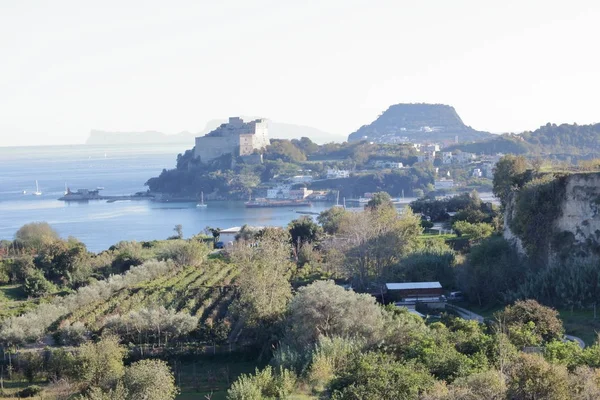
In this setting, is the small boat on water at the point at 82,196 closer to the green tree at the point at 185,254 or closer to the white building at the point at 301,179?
the white building at the point at 301,179

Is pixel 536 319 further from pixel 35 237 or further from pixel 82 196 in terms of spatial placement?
pixel 82 196

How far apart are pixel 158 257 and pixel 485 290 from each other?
442 inches

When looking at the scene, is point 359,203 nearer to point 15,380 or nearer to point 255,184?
point 255,184

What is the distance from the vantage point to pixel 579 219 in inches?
687

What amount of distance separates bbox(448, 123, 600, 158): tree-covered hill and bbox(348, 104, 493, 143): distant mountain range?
106 ft

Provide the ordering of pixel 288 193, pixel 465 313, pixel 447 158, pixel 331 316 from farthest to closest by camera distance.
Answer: pixel 447 158
pixel 288 193
pixel 465 313
pixel 331 316

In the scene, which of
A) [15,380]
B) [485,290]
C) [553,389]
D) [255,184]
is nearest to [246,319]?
[15,380]

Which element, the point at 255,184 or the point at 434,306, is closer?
the point at 434,306

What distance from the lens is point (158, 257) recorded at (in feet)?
77.3

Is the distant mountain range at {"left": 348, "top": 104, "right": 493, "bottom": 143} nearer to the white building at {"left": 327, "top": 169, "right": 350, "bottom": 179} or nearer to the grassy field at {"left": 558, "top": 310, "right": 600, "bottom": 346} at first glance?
the white building at {"left": 327, "top": 169, "right": 350, "bottom": 179}

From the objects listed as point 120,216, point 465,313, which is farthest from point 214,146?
point 465,313

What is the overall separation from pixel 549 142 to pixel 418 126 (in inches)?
Result: 2061

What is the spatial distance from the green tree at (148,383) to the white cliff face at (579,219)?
36.0ft

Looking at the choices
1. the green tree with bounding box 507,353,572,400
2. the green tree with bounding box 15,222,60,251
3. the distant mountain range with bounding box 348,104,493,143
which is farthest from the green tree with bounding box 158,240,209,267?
the distant mountain range with bounding box 348,104,493,143
